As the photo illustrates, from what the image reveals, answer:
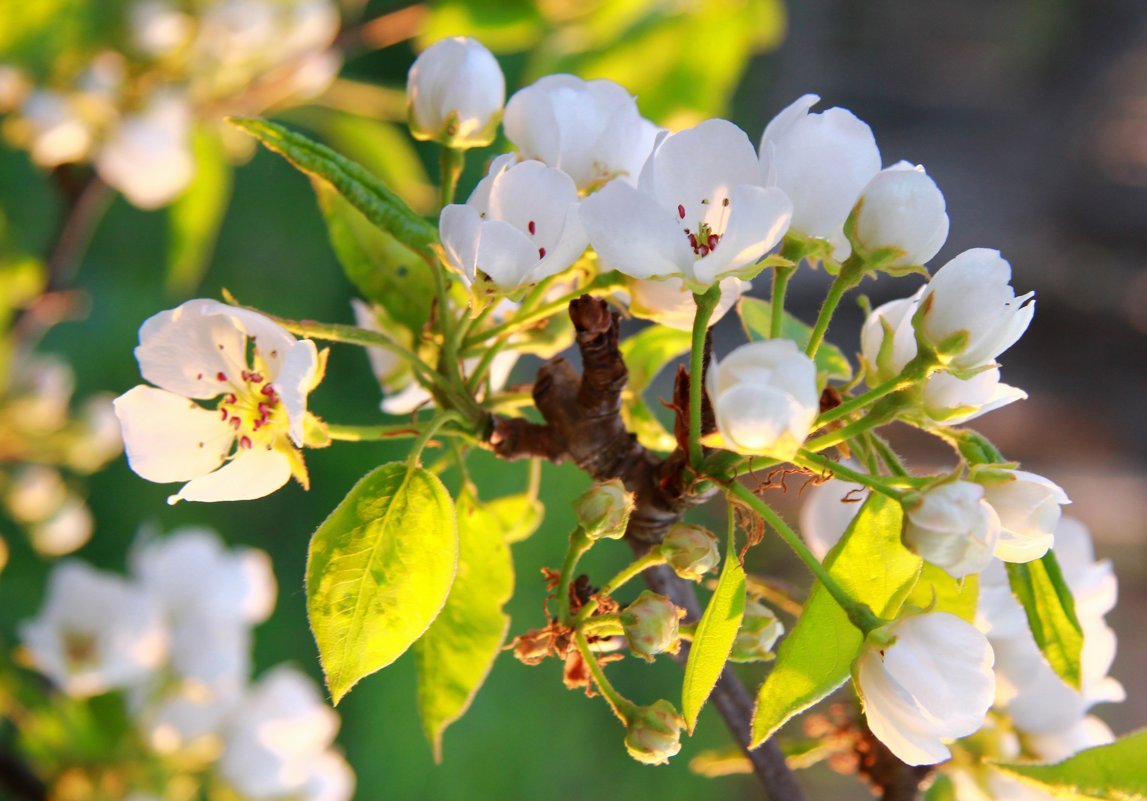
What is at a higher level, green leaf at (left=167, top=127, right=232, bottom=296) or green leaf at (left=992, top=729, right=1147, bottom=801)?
green leaf at (left=992, top=729, right=1147, bottom=801)

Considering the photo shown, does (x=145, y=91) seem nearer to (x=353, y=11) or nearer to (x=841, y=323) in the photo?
(x=353, y=11)

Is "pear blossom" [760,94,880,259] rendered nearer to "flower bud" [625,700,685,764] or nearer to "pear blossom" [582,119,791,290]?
"pear blossom" [582,119,791,290]

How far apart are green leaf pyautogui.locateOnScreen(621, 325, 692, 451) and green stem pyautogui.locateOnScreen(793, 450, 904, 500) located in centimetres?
13

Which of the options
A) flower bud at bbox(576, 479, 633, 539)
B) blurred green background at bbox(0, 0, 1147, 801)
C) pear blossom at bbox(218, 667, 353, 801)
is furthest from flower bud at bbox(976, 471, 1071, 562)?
pear blossom at bbox(218, 667, 353, 801)

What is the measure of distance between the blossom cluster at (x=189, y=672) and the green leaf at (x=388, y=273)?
1.68ft

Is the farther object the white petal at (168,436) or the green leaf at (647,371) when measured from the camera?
the green leaf at (647,371)

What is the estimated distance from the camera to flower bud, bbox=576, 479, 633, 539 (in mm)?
385

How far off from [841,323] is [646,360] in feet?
10.4

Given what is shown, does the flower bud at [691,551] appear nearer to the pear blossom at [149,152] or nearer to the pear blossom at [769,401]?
the pear blossom at [769,401]

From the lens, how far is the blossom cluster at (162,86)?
93 cm

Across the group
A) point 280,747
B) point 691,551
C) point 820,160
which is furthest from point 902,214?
point 280,747

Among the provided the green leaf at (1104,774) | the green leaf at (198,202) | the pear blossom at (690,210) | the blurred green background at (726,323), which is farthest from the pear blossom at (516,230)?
the green leaf at (198,202)

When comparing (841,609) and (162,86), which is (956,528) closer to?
(841,609)

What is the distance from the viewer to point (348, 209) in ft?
1.65
